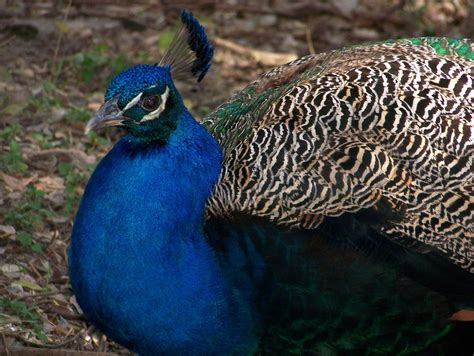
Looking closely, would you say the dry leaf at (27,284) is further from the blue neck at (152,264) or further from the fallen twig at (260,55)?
the fallen twig at (260,55)

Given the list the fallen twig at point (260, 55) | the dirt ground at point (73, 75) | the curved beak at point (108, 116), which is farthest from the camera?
the fallen twig at point (260, 55)

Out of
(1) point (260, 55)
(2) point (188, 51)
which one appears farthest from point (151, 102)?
(1) point (260, 55)

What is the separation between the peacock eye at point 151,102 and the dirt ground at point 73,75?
983mm

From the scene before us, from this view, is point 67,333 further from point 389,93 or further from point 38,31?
point 38,31

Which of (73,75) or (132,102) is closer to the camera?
(132,102)

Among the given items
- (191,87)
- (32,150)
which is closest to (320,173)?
(32,150)

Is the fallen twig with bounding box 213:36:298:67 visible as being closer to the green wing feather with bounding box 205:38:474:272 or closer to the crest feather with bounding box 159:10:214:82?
the crest feather with bounding box 159:10:214:82

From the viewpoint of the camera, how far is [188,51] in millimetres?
3432

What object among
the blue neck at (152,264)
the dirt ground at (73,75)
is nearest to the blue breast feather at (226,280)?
the blue neck at (152,264)

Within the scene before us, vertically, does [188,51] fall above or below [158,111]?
above

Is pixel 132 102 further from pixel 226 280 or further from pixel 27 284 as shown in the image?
pixel 27 284

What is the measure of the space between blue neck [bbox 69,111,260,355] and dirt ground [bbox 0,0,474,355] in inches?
21.3

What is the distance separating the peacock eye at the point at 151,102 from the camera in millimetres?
3109

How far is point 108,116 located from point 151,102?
15cm
